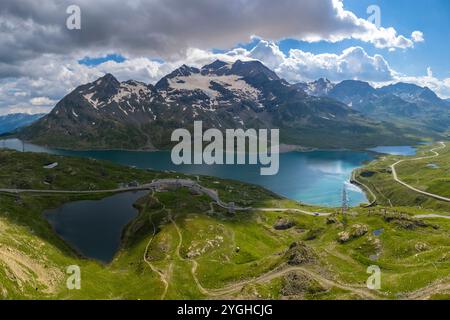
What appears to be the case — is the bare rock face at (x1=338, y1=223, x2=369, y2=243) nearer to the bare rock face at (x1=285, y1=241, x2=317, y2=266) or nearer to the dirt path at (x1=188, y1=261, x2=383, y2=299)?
the bare rock face at (x1=285, y1=241, x2=317, y2=266)

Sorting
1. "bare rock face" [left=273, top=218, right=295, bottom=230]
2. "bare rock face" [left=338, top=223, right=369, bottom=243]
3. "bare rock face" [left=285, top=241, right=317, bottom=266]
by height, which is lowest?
"bare rock face" [left=273, top=218, right=295, bottom=230]

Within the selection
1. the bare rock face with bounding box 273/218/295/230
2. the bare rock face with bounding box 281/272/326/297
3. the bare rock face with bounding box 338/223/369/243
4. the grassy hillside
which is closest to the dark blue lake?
the grassy hillside

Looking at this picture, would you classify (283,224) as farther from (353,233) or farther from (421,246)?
(421,246)

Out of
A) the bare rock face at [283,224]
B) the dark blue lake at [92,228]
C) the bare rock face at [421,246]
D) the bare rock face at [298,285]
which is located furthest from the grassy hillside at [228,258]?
the dark blue lake at [92,228]

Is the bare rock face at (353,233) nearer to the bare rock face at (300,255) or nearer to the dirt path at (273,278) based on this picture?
the bare rock face at (300,255)

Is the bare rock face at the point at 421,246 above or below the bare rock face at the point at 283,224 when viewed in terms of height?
above

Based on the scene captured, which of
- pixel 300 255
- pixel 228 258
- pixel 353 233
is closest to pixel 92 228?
pixel 228 258
